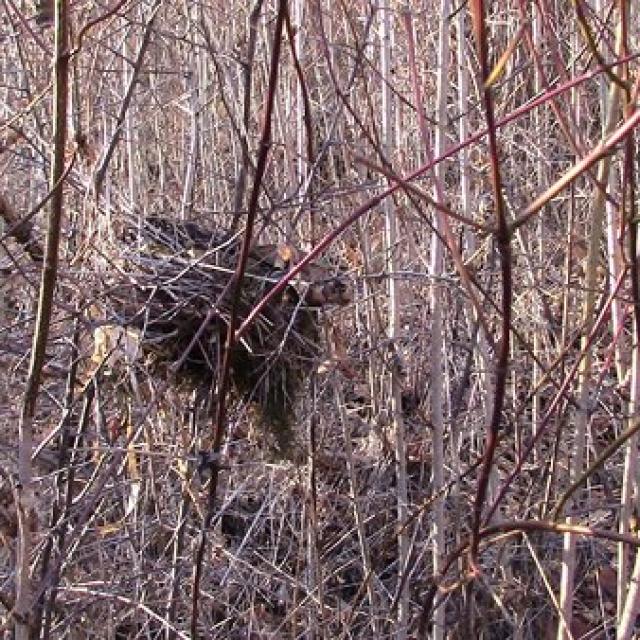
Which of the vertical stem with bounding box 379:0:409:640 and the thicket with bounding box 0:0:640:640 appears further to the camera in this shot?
the vertical stem with bounding box 379:0:409:640

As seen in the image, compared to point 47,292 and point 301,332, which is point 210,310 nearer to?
point 301,332

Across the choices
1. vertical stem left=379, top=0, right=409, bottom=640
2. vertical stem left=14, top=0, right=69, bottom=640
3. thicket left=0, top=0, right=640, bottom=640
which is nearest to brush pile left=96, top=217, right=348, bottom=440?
thicket left=0, top=0, right=640, bottom=640

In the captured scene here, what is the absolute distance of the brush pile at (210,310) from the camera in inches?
84.3

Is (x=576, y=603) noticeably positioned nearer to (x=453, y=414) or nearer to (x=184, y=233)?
(x=453, y=414)

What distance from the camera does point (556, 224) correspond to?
3.69 metres

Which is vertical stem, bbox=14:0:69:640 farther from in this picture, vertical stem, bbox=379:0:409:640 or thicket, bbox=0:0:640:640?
vertical stem, bbox=379:0:409:640

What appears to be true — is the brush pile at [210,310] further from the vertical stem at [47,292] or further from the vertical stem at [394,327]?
the vertical stem at [47,292]

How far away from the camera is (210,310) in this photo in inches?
82.5

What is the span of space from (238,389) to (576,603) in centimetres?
172

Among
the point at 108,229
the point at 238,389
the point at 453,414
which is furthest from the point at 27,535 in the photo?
the point at 453,414

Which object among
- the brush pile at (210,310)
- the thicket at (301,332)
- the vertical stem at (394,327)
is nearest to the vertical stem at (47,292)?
the thicket at (301,332)

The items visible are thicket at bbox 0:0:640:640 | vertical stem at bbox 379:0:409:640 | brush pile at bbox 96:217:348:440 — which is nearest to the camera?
thicket at bbox 0:0:640:640

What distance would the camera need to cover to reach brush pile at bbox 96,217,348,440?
214cm

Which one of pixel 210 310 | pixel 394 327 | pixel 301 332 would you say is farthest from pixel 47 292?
pixel 394 327
